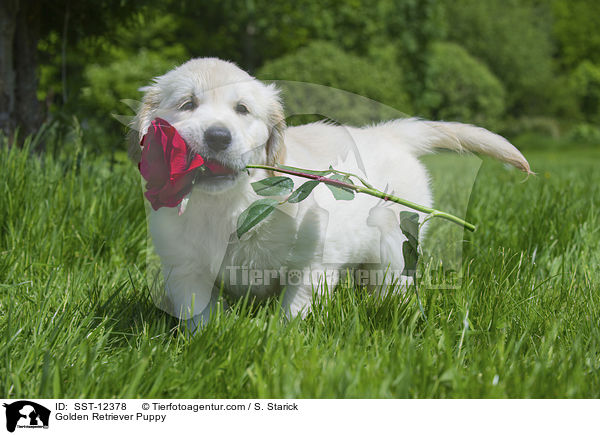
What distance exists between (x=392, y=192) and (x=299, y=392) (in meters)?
0.90

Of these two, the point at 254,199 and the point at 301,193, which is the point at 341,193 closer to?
the point at 301,193

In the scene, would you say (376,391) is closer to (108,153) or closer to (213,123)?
(213,123)

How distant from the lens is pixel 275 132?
1662 millimetres

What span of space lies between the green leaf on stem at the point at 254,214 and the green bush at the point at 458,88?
54.4 ft

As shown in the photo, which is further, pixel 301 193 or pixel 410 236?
pixel 410 236

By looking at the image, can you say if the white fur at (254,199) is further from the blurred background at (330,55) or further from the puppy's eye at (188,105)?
the blurred background at (330,55)

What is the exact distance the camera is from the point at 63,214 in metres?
2.57

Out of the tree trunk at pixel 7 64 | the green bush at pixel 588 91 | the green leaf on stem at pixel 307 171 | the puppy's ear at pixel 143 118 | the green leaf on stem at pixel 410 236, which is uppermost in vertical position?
the green bush at pixel 588 91

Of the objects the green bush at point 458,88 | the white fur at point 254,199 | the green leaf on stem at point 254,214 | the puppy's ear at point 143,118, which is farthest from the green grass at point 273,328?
the green bush at point 458,88

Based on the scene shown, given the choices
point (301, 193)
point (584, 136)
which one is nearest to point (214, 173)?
point (301, 193)

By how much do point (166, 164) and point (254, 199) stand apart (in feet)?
1.07

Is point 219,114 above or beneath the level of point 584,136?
beneath

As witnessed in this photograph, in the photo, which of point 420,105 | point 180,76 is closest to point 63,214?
point 180,76
